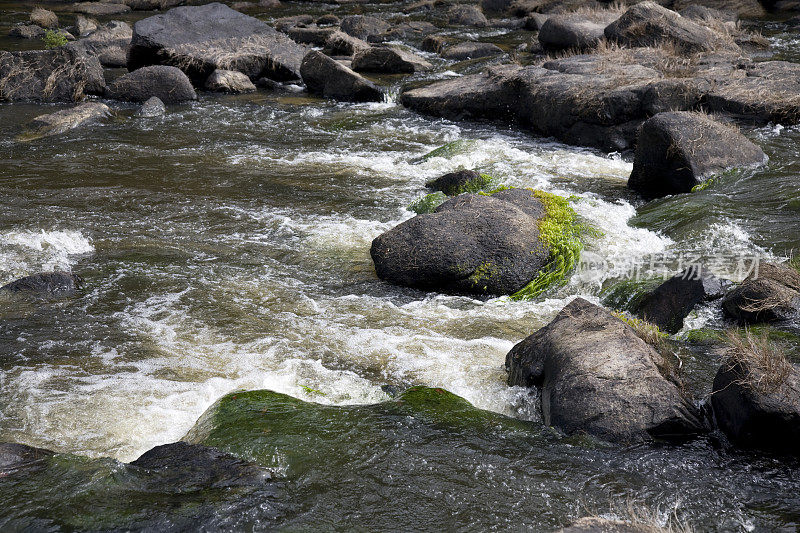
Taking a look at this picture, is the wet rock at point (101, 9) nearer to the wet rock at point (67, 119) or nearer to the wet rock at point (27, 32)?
the wet rock at point (27, 32)

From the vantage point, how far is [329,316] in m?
7.02

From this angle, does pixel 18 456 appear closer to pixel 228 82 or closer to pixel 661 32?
pixel 228 82

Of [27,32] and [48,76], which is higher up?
[27,32]

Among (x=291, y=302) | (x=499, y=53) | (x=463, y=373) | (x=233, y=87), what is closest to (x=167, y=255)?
(x=291, y=302)

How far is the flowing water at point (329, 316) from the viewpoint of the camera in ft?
13.7

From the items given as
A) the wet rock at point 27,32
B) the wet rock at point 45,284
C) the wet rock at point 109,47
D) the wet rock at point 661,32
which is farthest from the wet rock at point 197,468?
the wet rock at point 27,32

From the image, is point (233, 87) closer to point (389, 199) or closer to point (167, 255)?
point (389, 199)

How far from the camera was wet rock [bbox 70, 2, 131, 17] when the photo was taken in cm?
2970

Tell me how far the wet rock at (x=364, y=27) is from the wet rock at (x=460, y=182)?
14.9 meters

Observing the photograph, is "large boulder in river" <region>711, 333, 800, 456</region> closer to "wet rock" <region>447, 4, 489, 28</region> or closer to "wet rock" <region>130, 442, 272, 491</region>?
"wet rock" <region>130, 442, 272, 491</region>

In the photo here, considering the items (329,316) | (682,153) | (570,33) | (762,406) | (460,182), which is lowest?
(329,316)

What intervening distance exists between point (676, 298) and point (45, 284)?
6.26m

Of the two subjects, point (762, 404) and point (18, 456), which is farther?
point (762, 404)

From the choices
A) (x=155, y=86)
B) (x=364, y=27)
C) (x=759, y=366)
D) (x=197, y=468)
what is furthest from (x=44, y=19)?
(x=759, y=366)
